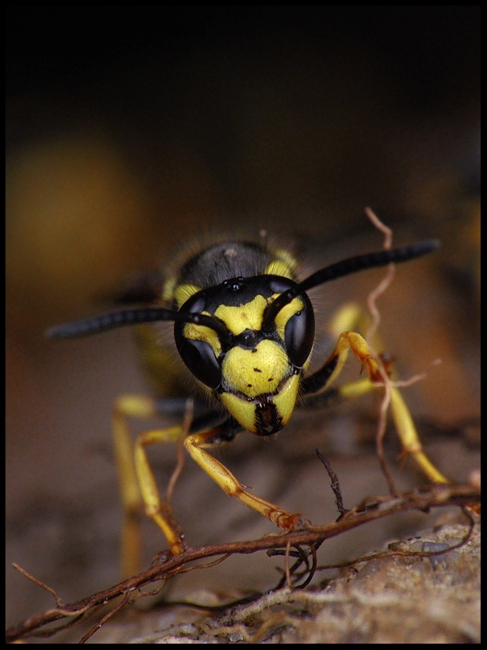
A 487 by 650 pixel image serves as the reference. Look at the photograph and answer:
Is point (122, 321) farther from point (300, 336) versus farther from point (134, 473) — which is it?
point (134, 473)

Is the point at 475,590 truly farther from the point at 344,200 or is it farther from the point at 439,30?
the point at 439,30

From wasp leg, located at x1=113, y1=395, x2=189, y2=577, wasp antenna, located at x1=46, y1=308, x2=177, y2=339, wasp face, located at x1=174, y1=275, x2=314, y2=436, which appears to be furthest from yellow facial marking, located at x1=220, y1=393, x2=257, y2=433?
wasp leg, located at x1=113, y1=395, x2=189, y2=577

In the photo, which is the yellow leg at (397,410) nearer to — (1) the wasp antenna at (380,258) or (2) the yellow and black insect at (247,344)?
(2) the yellow and black insect at (247,344)

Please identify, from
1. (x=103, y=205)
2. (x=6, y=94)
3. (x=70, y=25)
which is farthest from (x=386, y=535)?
(x=6, y=94)

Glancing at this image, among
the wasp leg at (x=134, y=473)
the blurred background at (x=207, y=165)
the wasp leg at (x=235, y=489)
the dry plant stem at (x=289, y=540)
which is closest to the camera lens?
the dry plant stem at (x=289, y=540)

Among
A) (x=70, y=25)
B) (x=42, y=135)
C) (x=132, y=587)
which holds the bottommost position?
(x=132, y=587)

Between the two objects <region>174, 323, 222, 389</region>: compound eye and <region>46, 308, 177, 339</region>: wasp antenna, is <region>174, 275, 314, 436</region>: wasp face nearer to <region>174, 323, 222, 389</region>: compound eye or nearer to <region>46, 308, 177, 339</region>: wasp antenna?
<region>174, 323, 222, 389</region>: compound eye

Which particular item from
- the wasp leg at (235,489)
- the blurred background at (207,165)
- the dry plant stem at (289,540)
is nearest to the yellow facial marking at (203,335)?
the wasp leg at (235,489)
